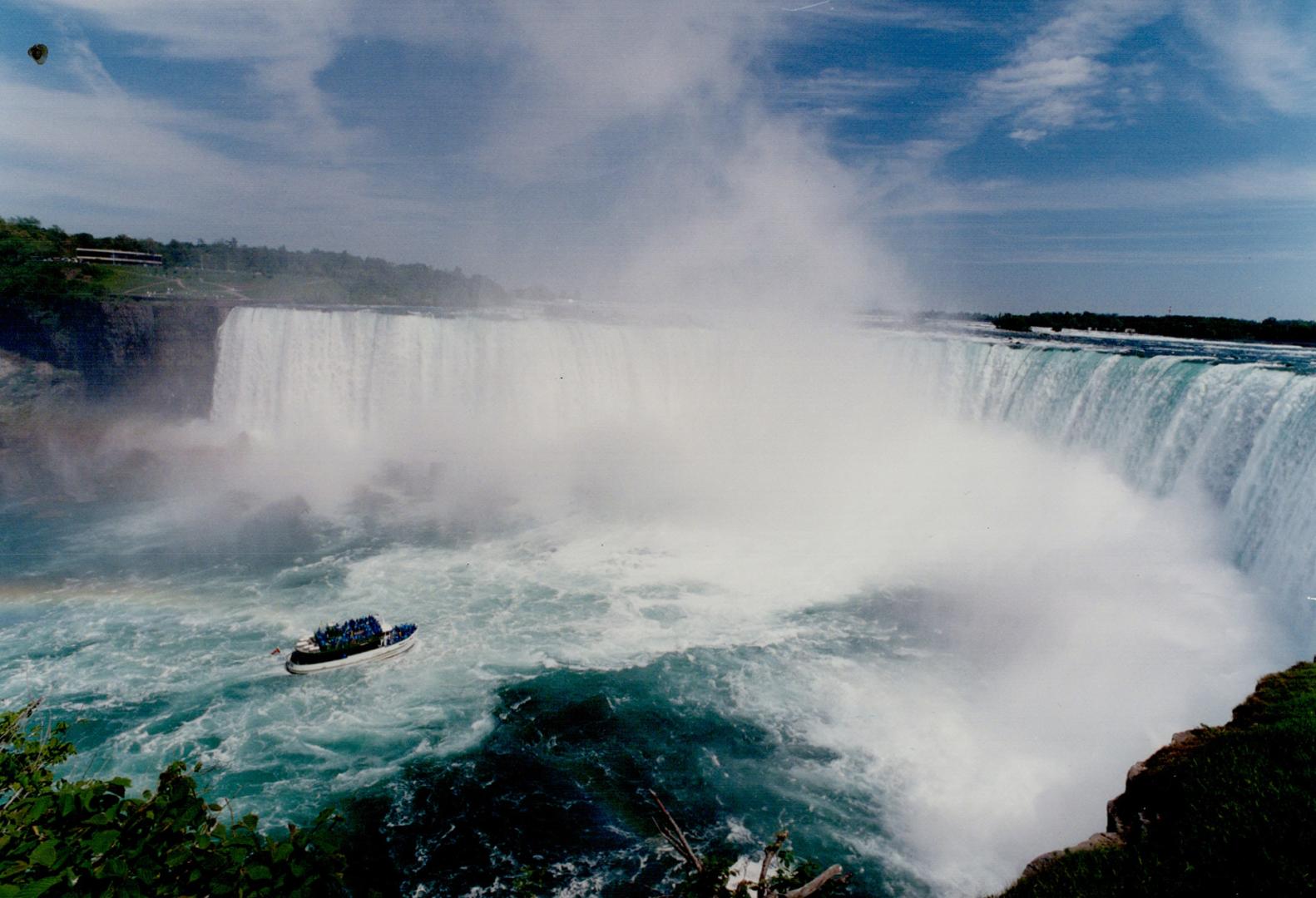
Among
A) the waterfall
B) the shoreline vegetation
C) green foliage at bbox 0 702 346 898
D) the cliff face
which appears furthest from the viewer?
the cliff face

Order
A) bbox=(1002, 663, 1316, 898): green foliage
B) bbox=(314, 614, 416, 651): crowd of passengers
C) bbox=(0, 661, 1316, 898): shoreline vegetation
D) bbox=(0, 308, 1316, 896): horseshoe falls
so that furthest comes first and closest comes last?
1. bbox=(314, 614, 416, 651): crowd of passengers
2. bbox=(0, 308, 1316, 896): horseshoe falls
3. bbox=(1002, 663, 1316, 898): green foliage
4. bbox=(0, 661, 1316, 898): shoreline vegetation

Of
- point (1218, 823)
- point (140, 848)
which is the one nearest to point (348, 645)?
point (140, 848)

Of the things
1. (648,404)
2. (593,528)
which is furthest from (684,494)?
(648,404)

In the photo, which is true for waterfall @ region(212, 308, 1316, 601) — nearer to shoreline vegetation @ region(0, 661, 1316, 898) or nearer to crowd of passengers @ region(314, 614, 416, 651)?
crowd of passengers @ region(314, 614, 416, 651)

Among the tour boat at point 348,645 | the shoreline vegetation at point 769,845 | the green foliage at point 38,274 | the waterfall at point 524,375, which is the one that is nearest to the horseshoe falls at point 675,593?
the waterfall at point 524,375

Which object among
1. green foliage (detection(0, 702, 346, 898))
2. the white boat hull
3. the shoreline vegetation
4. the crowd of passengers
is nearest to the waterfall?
the crowd of passengers

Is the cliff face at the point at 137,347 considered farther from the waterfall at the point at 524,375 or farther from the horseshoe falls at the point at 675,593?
the waterfall at the point at 524,375
